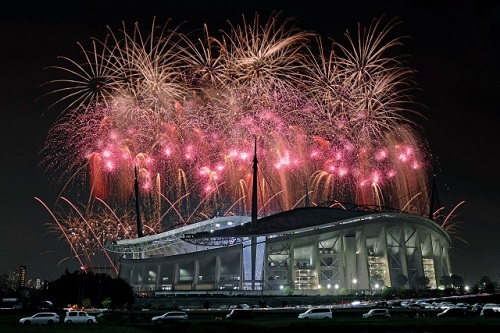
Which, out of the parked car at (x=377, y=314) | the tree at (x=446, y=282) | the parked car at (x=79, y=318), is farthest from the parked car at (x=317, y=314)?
the tree at (x=446, y=282)

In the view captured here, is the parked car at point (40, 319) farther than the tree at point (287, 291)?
No

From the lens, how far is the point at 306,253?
360ft

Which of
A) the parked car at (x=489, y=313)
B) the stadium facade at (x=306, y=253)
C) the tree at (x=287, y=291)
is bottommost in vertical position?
the parked car at (x=489, y=313)

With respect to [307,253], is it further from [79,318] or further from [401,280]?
[79,318]

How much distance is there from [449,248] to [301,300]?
2566 inches

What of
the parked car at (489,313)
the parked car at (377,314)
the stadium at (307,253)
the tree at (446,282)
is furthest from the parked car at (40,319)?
the tree at (446,282)

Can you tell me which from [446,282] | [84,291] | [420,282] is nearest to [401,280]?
[420,282]

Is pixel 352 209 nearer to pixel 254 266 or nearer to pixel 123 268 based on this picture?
pixel 254 266

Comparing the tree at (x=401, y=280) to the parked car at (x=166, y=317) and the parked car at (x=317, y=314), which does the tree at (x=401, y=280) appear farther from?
the parked car at (x=166, y=317)

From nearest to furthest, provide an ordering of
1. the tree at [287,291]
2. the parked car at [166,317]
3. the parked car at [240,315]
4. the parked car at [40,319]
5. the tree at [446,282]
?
the parked car at [40,319] → the parked car at [166,317] → the parked car at [240,315] → the tree at [287,291] → the tree at [446,282]

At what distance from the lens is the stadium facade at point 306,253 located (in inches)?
4008

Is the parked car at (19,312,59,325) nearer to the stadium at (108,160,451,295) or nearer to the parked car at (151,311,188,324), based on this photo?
the parked car at (151,311,188,324)

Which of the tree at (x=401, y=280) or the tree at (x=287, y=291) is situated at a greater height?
the tree at (x=401, y=280)

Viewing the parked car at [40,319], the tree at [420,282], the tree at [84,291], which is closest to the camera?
the parked car at [40,319]
